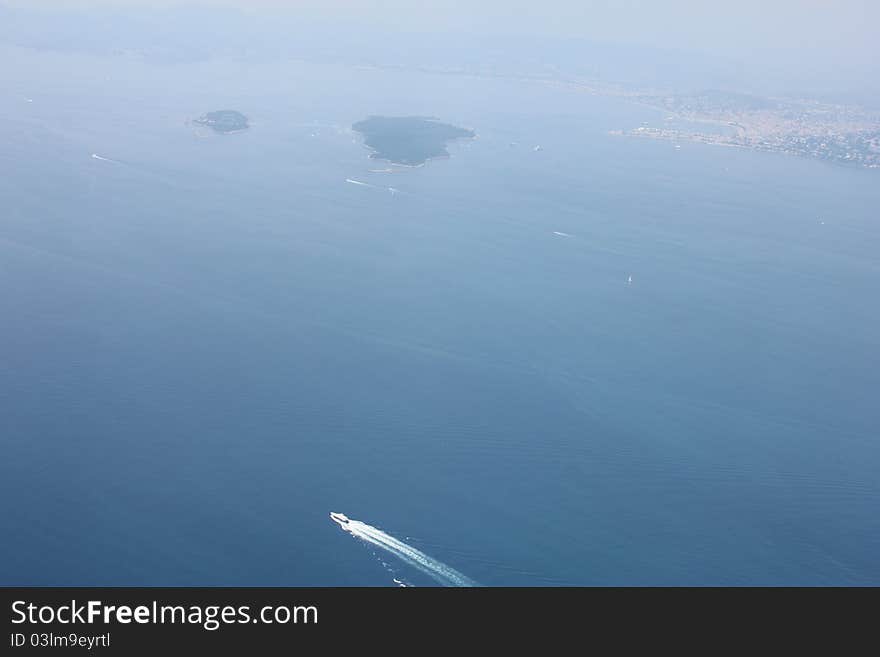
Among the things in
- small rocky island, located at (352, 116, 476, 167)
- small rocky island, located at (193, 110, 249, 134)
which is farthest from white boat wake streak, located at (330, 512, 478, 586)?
small rocky island, located at (193, 110, 249, 134)

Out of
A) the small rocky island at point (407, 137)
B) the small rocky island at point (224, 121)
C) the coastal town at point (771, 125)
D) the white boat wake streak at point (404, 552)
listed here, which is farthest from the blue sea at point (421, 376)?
the coastal town at point (771, 125)

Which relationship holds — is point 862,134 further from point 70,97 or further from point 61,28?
point 61,28

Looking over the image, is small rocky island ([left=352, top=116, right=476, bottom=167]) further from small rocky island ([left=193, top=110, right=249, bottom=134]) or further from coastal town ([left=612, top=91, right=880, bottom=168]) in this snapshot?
coastal town ([left=612, top=91, right=880, bottom=168])

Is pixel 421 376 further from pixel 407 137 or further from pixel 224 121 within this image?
pixel 224 121

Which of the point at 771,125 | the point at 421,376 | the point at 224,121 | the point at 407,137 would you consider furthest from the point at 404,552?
the point at 771,125

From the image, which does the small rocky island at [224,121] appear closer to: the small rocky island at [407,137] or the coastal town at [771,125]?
the small rocky island at [407,137]

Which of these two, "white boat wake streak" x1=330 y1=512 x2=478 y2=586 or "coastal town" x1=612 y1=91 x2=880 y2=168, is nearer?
"white boat wake streak" x1=330 y1=512 x2=478 y2=586
